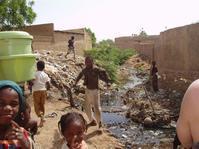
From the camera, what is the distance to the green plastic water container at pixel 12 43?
4082 millimetres

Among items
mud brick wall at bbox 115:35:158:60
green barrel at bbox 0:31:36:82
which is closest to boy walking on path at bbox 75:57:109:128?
green barrel at bbox 0:31:36:82

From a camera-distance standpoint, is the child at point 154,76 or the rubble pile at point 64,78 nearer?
the rubble pile at point 64,78

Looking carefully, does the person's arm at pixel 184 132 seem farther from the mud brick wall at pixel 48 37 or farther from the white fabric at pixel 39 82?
the mud brick wall at pixel 48 37

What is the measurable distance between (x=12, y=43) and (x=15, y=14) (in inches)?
834

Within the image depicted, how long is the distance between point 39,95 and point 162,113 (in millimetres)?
3778

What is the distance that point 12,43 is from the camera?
13.5 ft

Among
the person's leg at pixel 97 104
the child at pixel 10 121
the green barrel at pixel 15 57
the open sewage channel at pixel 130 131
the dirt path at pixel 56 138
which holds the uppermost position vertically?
the green barrel at pixel 15 57

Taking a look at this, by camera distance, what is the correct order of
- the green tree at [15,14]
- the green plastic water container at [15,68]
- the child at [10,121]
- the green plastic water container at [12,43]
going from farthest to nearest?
the green tree at [15,14] → the green plastic water container at [12,43] → the green plastic water container at [15,68] → the child at [10,121]

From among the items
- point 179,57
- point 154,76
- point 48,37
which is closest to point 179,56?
point 179,57

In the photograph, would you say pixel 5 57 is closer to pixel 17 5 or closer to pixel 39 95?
pixel 39 95

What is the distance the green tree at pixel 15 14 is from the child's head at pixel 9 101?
21.9 m

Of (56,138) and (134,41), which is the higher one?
(134,41)

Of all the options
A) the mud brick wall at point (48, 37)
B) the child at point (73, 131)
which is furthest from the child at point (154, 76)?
the child at point (73, 131)

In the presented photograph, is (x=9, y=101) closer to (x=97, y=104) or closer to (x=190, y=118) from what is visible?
(x=190, y=118)
